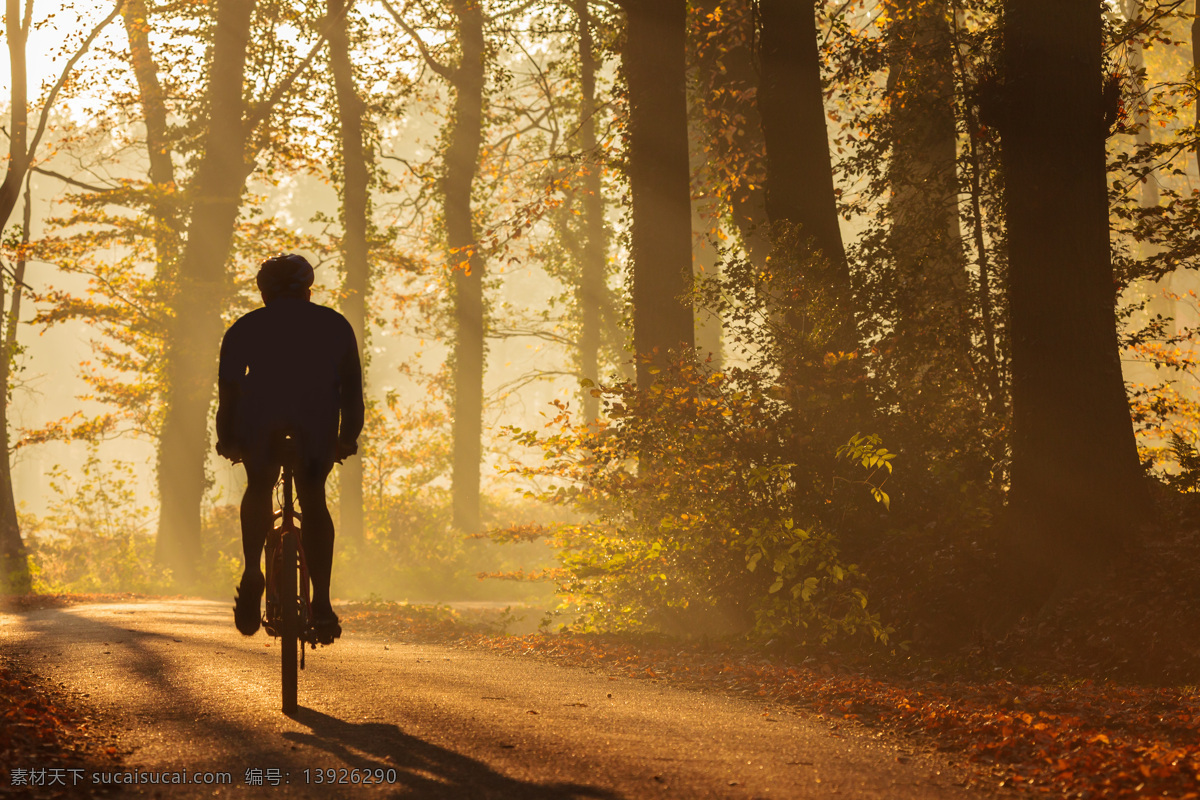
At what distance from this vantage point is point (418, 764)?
478 centimetres

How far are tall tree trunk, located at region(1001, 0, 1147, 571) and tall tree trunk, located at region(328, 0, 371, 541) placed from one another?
1973 centimetres

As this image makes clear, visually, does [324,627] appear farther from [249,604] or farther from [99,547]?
[99,547]

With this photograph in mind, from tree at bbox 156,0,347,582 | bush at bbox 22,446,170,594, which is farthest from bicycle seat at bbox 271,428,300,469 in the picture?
bush at bbox 22,446,170,594

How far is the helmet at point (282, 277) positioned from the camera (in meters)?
5.99

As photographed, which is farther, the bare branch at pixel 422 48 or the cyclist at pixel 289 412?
the bare branch at pixel 422 48

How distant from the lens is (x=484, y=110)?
29250mm

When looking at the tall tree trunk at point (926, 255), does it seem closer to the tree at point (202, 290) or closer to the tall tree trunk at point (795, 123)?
the tall tree trunk at point (795, 123)

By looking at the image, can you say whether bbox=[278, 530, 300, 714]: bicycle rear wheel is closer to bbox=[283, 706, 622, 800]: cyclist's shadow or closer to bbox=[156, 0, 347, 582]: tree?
bbox=[283, 706, 622, 800]: cyclist's shadow

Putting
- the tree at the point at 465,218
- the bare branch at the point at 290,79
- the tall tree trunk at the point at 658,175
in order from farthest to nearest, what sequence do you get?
the tree at the point at 465,218 → the bare branch at the point at 290,79 → the tall tree trunk at the point at 658,175

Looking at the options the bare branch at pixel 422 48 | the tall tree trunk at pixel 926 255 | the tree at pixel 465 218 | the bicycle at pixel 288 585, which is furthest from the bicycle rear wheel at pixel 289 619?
the bare branch at pixel 422 48

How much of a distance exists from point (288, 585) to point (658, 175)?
8.98 metres

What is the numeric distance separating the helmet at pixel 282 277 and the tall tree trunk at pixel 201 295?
19016mm

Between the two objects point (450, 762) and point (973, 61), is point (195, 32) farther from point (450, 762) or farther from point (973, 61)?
point (450, 762)

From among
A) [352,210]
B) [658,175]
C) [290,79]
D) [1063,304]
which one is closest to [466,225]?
[352,210]
